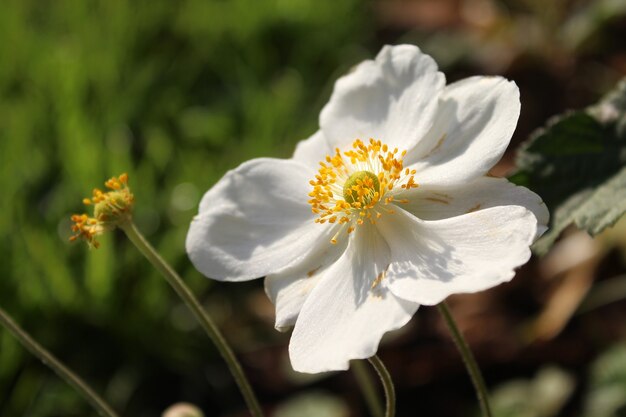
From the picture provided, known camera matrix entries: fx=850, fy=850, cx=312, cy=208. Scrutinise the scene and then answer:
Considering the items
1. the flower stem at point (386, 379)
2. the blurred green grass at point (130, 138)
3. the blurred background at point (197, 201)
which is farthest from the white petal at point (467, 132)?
the blurred green grass at point (130, 138)

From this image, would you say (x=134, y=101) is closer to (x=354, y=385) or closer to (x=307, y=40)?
(x=307, y=40)

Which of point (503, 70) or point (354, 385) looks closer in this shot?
point (354, 385)

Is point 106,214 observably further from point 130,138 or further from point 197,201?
point 130,138

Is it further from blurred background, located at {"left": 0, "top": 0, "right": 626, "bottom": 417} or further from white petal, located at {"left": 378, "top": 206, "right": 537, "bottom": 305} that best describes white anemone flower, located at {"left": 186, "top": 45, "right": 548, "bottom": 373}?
blurred background, located at {"left": 0, "top": 0, "right": 626, "bottom": 417}

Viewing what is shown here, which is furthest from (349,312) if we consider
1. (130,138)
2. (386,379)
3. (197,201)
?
(130,138)

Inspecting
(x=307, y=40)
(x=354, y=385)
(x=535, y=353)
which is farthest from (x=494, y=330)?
(x=307, y=40)
